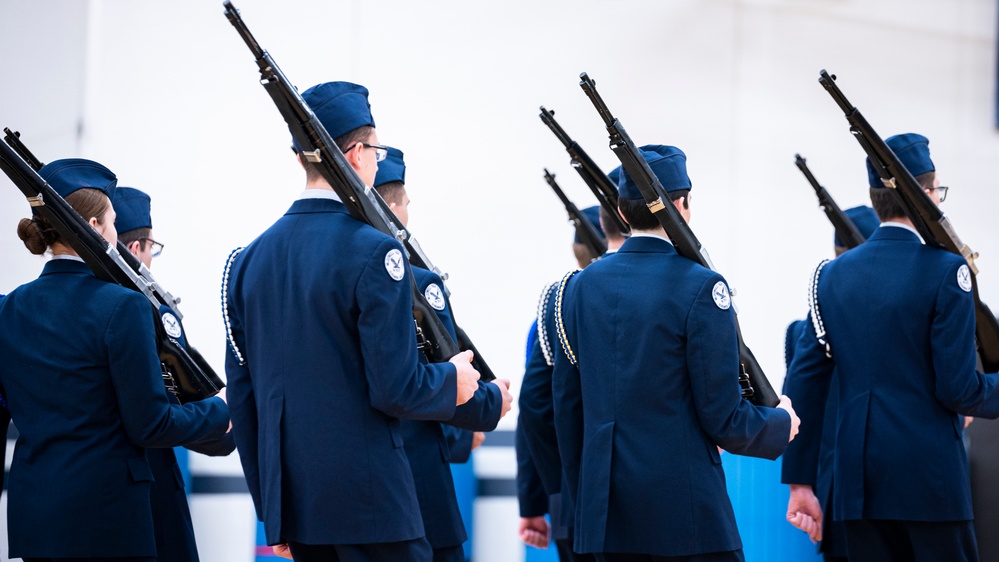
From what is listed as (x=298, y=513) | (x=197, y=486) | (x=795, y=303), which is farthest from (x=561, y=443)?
(x=795, y=303)

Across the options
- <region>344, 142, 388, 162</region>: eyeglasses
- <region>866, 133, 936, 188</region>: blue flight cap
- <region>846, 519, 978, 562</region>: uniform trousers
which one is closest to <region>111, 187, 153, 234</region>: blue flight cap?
<region>344, 142, 388, 162</region>: eyeglasses

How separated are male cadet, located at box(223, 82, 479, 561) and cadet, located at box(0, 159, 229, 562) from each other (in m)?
0.43

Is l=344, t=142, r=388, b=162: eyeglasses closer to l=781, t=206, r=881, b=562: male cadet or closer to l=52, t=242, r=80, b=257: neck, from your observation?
l=52, t=242, r=80, b=257: neck

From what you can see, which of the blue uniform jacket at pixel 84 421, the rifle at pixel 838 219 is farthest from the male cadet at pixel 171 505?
the rifle at pixel 838 219

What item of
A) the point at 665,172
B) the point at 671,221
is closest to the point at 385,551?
the point at 671,221

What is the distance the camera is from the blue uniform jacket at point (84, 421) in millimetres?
2775

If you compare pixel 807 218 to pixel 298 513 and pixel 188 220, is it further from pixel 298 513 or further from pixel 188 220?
pixel 298 513

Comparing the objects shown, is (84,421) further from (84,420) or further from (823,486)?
(823,486)

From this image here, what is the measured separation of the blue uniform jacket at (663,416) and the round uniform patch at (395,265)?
0.59 meters

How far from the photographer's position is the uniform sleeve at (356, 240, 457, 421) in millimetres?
2379

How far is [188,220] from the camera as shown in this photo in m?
5.02

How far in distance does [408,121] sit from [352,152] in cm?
281

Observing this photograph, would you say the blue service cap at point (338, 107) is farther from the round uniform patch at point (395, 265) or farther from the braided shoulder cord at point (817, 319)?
the braided shoulder cord at point (817, 319)

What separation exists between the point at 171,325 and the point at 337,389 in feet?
2.75
